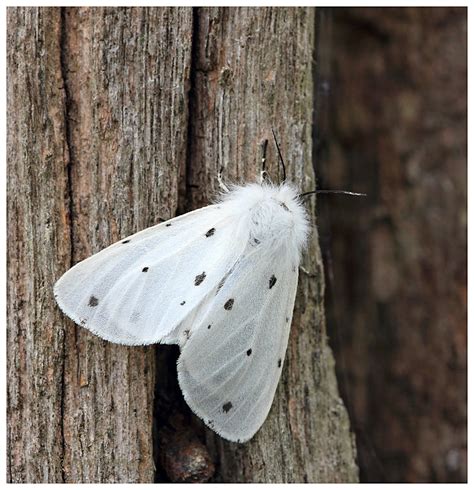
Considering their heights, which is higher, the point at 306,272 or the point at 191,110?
the point at 191,110

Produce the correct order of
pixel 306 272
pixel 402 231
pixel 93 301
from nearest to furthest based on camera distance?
pixel 93 301 < pixel 306 272 < pixel 402 231

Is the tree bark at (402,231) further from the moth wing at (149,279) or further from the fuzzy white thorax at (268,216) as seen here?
the moth wing at (149,279)

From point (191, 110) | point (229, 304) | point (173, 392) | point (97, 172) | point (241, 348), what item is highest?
point (191, 110)

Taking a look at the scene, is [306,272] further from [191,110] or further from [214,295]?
[191,110]

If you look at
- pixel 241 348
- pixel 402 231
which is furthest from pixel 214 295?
pixel 402 231

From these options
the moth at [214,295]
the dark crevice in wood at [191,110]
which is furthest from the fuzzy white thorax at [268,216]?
the dark crevice in wood at [191,110]

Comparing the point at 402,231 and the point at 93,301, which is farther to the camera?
the point at 402,231

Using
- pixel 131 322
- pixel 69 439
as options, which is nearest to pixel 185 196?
pixel 131 322
